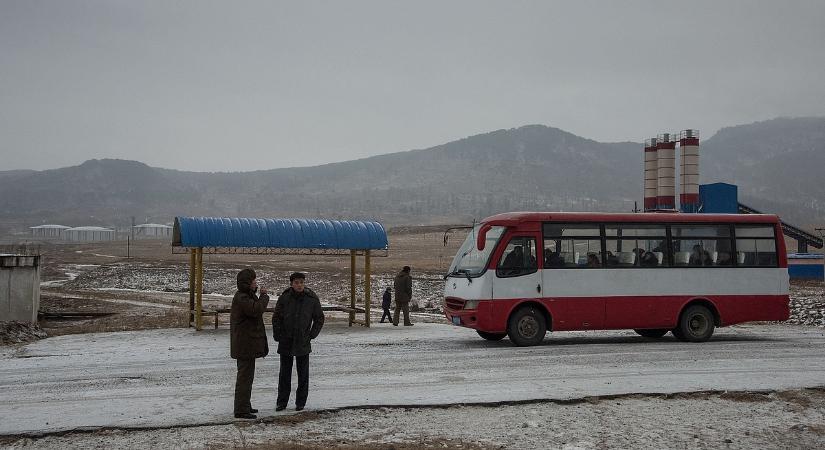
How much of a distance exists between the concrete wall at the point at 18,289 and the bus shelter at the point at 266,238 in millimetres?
4669

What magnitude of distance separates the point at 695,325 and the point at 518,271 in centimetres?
484

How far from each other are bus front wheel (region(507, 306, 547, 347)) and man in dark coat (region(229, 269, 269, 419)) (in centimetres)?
854

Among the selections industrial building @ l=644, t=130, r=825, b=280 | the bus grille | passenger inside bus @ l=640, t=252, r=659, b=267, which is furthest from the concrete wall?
industrial building @ l=644, t=130, r=825, b=280

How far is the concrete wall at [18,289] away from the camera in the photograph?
20906 millimetres

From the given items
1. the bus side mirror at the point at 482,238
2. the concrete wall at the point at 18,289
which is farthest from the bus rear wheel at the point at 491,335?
the concrete wall at the point at 18,289

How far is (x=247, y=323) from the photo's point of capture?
930 centimetres

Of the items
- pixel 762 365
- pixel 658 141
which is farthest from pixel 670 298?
pixel 658 141

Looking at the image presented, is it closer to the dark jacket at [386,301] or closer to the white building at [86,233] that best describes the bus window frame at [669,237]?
the dark jacket at [386,301]

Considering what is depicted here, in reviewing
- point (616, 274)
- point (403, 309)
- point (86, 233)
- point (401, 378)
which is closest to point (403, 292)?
point (403, 309)

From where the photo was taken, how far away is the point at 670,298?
17.7 meters

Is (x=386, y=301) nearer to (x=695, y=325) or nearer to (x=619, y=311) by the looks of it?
(x=619, y=311)

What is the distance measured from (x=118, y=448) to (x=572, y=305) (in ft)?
37.3

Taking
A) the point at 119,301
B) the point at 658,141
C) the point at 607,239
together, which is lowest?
the point at 119,301

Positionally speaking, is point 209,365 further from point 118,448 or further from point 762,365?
point 762,365
